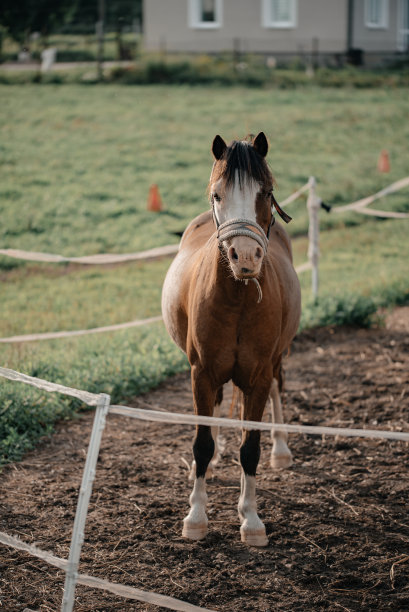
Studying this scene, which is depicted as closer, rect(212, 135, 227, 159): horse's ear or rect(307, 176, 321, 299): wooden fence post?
rect(212, 135, 227, 159): horse's ear

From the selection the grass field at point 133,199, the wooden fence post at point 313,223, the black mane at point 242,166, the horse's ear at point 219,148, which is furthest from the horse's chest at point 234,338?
the wooden fence post at point 313,223

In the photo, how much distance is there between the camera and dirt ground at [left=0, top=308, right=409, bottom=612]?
363 cm

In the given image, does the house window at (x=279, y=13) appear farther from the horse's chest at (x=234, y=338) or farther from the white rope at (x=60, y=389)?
the white rope at (x=60, y=389)

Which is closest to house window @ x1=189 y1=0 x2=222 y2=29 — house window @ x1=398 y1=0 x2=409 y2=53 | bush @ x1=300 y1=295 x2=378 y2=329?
house window @ x1=398 y1=0 x2=409 y2=53

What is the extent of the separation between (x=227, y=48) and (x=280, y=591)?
95.2 ft

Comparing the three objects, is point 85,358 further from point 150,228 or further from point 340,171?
point 340,171

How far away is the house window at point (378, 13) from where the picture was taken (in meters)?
30.4

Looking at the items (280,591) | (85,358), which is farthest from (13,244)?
(280,591)

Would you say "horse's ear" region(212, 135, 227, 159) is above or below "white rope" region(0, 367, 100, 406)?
above

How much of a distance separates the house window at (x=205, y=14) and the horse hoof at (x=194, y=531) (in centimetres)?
2883

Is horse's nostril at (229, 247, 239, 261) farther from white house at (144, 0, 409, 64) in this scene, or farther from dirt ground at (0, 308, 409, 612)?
white house at (144, 0, 409, 64)

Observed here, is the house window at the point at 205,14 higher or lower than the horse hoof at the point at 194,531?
higher

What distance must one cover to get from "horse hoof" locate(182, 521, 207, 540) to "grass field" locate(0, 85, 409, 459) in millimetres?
1742

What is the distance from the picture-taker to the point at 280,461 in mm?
5199
